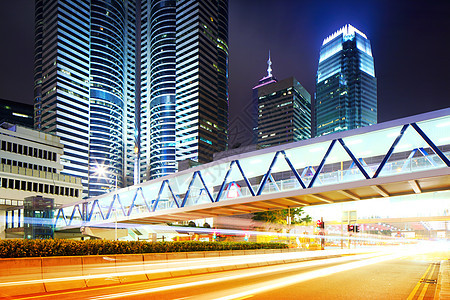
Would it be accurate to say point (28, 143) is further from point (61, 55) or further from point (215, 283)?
point (61, 55)

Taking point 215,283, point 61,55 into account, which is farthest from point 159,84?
point 215,283

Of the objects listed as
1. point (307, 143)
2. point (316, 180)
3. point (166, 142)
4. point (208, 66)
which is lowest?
point (316, 180)

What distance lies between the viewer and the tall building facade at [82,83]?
152 metres

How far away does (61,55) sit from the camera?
15688cm

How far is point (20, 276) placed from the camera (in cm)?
1106

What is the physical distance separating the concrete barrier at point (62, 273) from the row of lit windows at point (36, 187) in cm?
6136

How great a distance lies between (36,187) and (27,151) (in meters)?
7.91

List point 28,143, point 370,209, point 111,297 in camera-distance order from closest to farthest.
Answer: point 111,297
point 28,143
point 370,209

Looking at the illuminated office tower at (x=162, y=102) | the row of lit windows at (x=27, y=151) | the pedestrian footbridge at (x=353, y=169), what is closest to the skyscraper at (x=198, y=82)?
the illuminated office tower at (x=162, y=102)

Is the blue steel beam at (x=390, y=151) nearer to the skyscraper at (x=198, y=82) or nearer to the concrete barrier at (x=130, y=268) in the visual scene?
the concrete barrier at (x=130, y=268)

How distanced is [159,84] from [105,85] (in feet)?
91.5

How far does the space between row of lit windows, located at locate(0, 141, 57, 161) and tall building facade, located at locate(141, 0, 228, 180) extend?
98.0m

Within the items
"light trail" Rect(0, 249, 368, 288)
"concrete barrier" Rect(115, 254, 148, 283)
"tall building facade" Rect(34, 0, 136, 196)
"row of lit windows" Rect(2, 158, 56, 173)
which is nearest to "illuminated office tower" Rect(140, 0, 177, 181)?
"tall building facade" Rect(34, 0, 136, 196)

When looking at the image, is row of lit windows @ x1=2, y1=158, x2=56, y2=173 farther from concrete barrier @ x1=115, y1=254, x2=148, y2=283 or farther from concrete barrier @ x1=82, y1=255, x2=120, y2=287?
concrete barrier @ x1=82, y1=255, x2=120, y2=287
